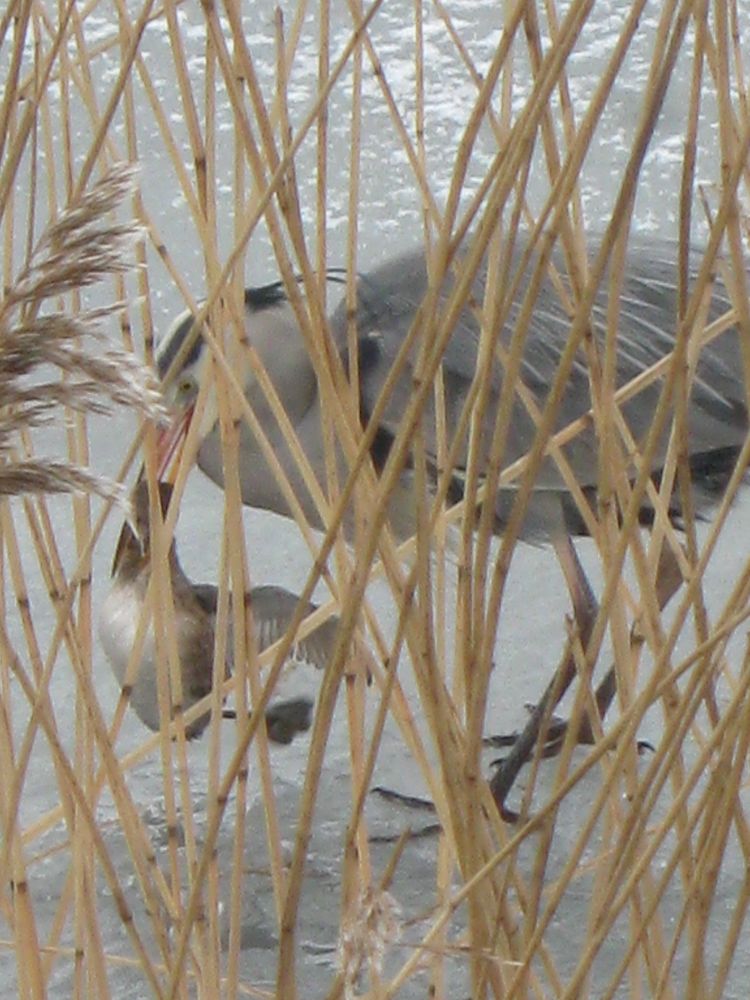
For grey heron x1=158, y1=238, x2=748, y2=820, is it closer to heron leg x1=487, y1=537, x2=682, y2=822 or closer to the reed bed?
heron leg x1=487, y1=537, x2=682, y2=822

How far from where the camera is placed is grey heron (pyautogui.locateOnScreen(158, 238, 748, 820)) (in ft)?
4.90

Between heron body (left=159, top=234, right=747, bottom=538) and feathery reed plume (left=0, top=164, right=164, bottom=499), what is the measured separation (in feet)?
3.51

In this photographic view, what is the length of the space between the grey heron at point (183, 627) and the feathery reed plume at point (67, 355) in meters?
0.88

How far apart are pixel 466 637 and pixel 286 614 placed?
0.75 metres

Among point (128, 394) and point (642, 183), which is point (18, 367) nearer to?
point (128, 394)

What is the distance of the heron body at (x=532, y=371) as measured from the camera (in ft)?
4.91

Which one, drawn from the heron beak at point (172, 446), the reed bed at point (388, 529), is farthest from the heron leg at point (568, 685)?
the reed bed at point (388, 529)

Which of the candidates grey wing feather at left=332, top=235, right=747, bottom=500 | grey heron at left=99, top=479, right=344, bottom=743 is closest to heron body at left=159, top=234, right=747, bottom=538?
grey wing feather at left=332, top=235, right=747, bottom=500

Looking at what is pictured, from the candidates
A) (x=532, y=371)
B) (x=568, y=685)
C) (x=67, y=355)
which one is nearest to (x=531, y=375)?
(x=532, y=371)

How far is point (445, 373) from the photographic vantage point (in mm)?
1525

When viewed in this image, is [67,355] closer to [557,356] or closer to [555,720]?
[557,356]

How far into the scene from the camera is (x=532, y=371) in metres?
1.56

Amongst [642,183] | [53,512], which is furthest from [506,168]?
[642,183]

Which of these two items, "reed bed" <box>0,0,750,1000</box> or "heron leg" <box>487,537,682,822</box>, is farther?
"heron leg" <box>487,537,682,822</box>
